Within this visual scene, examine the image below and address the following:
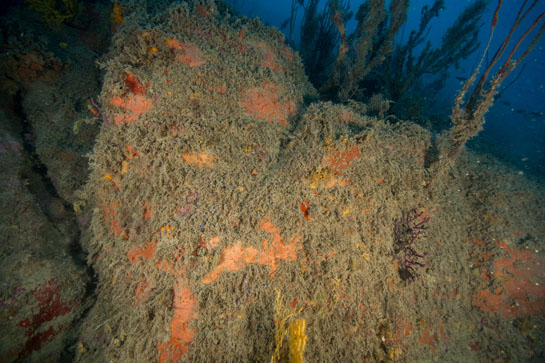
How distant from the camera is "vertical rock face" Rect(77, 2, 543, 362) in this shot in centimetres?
274

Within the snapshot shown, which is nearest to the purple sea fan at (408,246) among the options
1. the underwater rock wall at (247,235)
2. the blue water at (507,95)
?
the underwater rock wall at (247,235)

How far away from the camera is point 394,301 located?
3270 mm

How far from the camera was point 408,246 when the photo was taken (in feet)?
11.2

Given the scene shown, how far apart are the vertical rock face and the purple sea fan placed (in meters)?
0.12

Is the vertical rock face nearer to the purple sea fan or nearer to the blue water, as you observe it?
the purple sea fan

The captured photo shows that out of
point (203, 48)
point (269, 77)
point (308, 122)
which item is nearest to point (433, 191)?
point (308, 122)

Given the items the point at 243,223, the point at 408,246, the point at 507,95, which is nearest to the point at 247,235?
the point at 243,223

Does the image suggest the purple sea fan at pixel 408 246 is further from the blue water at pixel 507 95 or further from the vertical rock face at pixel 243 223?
the blue water at pixel 507 95

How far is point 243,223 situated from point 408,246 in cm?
250

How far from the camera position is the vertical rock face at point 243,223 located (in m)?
2.74

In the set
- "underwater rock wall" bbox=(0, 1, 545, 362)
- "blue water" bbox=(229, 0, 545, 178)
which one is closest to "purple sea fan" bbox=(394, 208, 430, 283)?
"underwater rock wall" bbox=(0, 1, 545, 362)

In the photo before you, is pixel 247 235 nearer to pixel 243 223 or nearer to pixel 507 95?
pixel 243 223

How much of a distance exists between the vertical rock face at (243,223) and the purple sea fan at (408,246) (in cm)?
12

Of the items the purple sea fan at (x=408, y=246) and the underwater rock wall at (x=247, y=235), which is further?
the purple sea fan at (x=408, y=246)
